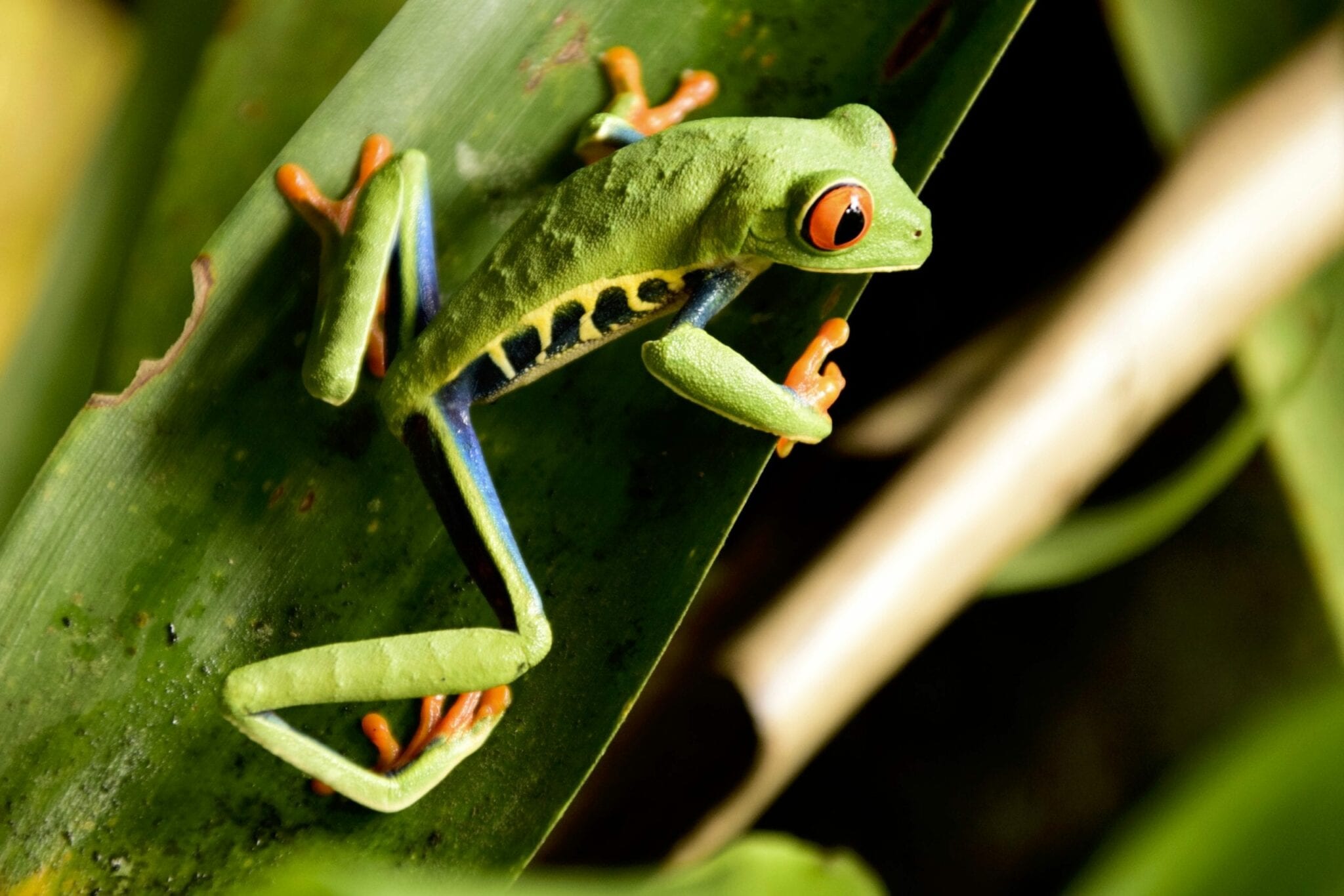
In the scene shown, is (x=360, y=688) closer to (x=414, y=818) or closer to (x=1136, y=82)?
(x=414, y=818)

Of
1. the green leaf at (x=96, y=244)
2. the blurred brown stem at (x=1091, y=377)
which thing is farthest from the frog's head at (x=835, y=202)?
the green leaf at (x=96, y=244)

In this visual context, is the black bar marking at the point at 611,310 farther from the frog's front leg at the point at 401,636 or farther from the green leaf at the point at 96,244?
the green leaf at the point at 96,244

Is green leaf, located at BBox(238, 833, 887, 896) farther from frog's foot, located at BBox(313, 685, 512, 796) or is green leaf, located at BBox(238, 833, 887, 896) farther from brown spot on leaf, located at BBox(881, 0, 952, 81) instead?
brown spot on leaf, located at BBox(881, 0, 952, 81)

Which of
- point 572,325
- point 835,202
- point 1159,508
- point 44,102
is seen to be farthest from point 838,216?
point 44,102

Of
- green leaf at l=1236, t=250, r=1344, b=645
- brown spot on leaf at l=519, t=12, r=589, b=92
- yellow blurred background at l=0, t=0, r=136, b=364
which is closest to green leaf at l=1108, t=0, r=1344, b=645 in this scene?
green leaf at l=1236, t=250, r=1344, b=645

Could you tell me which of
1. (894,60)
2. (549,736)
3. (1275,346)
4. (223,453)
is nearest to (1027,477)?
(1275,346)
